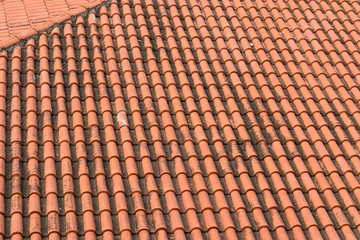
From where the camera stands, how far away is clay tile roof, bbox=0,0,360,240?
6750 millimetres

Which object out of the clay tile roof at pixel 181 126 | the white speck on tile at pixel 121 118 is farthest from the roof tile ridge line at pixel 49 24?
the white speck on tile at pixel 121 118

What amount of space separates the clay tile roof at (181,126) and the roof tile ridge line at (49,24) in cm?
10

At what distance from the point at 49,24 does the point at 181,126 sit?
281 centimetres

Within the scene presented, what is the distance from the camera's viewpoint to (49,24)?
29.3ft

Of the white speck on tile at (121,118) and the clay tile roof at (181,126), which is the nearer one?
the clay tile roof at (181,126)

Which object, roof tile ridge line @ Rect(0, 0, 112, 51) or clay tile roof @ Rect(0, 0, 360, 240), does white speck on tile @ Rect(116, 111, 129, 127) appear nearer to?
clay tile roof @ Rect(0, 0, 360, 240)

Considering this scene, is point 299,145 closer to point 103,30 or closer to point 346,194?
point 346,194

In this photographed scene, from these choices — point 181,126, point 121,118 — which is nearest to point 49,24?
point 121,118

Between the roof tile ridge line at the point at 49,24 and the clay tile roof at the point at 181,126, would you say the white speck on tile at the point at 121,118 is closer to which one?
the clay tile roof at the point at 181,126

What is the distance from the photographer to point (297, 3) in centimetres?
1034

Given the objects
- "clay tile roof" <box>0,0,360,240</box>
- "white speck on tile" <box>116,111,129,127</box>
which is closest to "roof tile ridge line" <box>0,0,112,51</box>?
"clay tile roof" <box>0,0,360,240</box>

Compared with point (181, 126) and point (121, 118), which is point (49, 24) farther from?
point (181, 126)

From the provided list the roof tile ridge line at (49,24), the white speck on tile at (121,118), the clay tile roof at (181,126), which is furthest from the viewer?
the roof tile ridge line at (49,24)

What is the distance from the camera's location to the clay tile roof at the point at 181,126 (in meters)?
6.75
